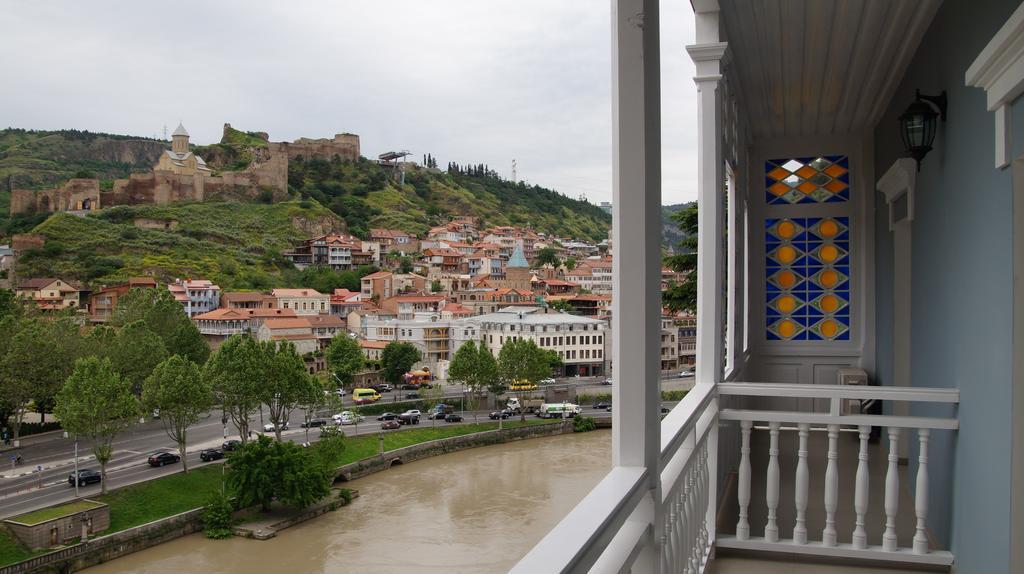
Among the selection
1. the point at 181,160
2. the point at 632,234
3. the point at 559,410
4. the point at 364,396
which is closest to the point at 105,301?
the point at 364,396

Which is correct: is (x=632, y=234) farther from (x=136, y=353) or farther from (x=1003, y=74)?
(x=136, y=353)

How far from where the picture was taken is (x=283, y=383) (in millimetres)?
25625

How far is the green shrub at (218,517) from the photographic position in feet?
60.7

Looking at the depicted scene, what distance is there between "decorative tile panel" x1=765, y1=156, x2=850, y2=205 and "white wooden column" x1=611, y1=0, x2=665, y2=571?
3.75 m

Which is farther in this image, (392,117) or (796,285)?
(392,117)

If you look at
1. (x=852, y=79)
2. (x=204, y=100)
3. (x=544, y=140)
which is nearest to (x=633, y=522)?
(x=852, y=79)

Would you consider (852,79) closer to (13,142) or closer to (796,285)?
(796,285)

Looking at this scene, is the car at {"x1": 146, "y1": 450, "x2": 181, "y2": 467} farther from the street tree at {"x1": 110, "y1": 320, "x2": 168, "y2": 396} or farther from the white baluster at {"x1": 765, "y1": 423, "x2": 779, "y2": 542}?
the white baluster at {"x1": 765, "y1": 423, "x2": 779, "y2": 542}

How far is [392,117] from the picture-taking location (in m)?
62.4

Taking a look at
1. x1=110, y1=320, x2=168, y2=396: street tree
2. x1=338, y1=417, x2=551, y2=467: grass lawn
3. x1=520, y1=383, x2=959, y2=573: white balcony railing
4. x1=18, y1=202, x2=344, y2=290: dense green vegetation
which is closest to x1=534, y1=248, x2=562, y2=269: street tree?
x1=18, y1=202, x2=344, y2=290: dense green vegetation

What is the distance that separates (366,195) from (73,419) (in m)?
37.6

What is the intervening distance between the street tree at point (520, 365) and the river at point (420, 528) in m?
7.70

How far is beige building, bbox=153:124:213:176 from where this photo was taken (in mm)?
45281

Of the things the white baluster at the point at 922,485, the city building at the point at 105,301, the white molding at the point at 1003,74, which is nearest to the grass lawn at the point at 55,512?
the city building at the point at 105,301
